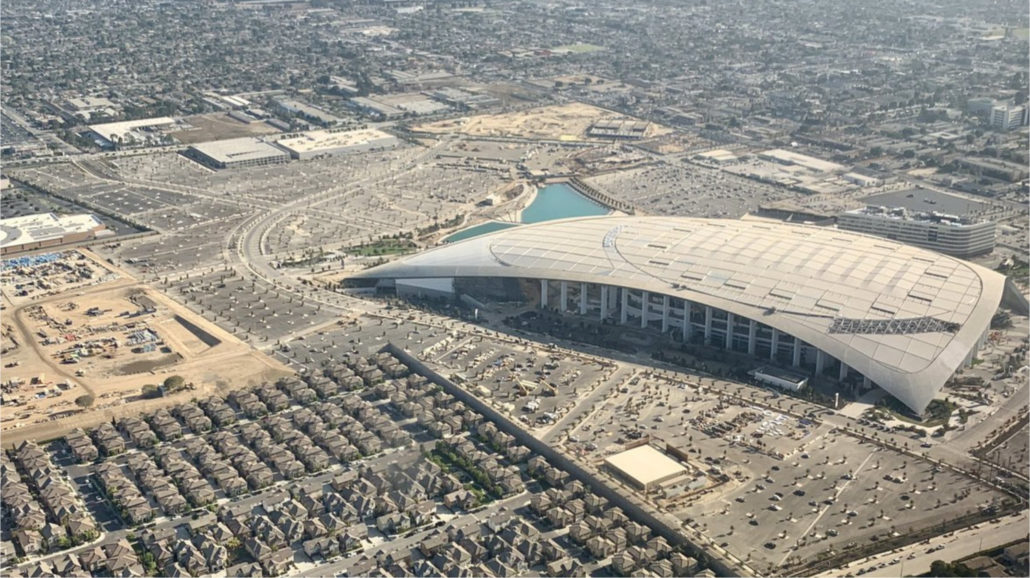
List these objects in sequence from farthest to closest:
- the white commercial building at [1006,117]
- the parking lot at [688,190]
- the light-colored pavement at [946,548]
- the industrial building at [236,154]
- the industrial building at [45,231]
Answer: the white commercial building at [1006,117]
the industrial building at [236,154]
the parking lot at [688,190]
the industrial building at [45,231]
the light-colored pavement at [946,548]

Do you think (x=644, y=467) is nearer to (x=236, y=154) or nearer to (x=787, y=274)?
(x=787, y=274)

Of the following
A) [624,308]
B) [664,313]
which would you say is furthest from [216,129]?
[664,313]

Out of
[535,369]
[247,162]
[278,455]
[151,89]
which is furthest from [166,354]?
[151,89]

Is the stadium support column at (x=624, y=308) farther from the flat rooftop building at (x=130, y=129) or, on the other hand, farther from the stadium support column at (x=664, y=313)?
the flat rooftop building at (x=130, y=129)

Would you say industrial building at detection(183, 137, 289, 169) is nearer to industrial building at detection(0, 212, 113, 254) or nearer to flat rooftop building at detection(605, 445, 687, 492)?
industrial building at detection(0, 212, 113, 254)

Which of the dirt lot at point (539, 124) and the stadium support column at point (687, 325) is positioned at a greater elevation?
the stadium support column at point (687, 325)

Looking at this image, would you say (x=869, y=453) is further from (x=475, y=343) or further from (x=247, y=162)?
(x=247, y=162)

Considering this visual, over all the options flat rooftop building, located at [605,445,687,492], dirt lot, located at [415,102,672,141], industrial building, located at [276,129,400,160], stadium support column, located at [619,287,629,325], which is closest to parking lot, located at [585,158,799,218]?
dirt lot, located at [415,102,672,141]

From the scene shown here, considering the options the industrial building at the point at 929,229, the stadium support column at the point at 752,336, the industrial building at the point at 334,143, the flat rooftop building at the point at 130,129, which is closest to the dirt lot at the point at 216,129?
the flat rooftop building at the point at 130,129
